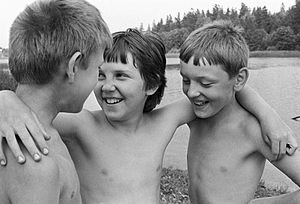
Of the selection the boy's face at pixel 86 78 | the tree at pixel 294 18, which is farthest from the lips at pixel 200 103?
the tree at pixel 294 18

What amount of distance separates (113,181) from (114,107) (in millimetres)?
329

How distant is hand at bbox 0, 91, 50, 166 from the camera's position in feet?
3.81

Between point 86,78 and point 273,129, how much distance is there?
868 millimetres

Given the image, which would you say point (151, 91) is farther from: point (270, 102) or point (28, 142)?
point (270, 102)

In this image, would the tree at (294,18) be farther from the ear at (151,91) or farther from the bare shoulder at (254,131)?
the ear at (151,91)

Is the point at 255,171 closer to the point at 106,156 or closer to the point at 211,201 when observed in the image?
the point at 211,201

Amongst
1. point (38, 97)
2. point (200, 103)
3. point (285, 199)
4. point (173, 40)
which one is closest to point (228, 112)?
point (200, 103)

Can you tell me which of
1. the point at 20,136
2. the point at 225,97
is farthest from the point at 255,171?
the point at 20,136

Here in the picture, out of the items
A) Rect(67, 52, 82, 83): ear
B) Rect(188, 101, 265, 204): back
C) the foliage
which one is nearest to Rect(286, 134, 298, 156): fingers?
Rect(188, 101, 265, 204): back

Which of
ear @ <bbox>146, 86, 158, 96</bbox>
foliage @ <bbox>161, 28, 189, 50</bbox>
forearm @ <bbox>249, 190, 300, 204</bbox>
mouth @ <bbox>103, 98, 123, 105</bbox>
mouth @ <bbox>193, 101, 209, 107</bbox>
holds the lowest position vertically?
foliage @ <bbox>161, 28, 189, 50</bbox>

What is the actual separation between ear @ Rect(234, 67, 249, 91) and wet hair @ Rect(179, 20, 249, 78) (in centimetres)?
2

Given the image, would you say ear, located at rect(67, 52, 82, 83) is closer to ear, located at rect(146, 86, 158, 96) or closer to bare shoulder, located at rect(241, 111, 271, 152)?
ear, located at rect(146, 86, 158, 96)

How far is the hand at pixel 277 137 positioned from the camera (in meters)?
1.83

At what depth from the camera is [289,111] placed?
1070 cm
